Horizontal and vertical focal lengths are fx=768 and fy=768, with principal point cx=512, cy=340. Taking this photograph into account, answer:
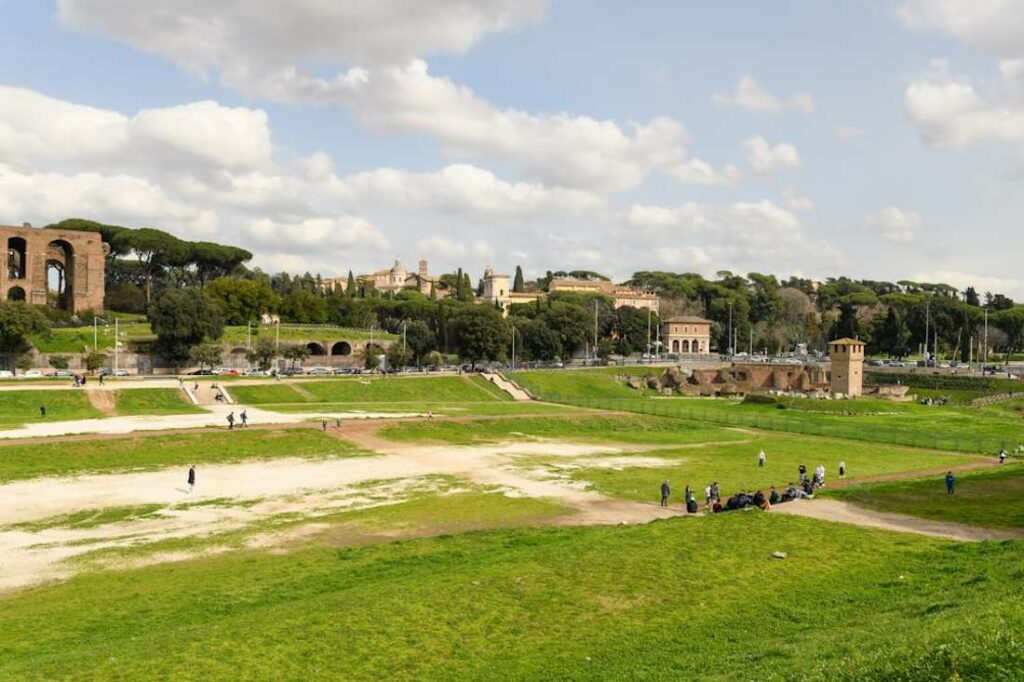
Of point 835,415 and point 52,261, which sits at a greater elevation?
point 52,261

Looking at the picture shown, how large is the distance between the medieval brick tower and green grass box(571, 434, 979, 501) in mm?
37603

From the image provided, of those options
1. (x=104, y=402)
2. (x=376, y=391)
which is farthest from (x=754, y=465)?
(x=104, y=402)

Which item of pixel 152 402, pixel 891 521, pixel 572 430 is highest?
pixel 152 402

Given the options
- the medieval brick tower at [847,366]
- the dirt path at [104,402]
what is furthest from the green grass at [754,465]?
the dirt path at [104,402]

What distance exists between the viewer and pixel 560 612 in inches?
718

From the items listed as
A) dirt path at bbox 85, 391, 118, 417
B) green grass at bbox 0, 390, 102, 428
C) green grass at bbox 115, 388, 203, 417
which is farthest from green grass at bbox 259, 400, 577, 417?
green grass at bbox 0, 390, 102, 428

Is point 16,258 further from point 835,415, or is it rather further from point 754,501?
point 754,501

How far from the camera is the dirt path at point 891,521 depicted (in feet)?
82.4

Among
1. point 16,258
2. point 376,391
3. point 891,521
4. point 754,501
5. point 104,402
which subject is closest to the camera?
point 891,521

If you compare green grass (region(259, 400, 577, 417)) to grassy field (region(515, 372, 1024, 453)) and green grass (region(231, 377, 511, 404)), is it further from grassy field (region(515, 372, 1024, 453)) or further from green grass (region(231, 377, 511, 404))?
grassy field (region(515, 372, 1024, 453))

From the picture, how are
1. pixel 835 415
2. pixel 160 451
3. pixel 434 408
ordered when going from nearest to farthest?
pixel 160 451
pixel 434 408
pixel 835 415

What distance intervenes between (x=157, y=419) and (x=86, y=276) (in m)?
68.4

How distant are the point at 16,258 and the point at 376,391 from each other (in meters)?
70.7

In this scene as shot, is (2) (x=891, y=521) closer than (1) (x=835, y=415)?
Yes
